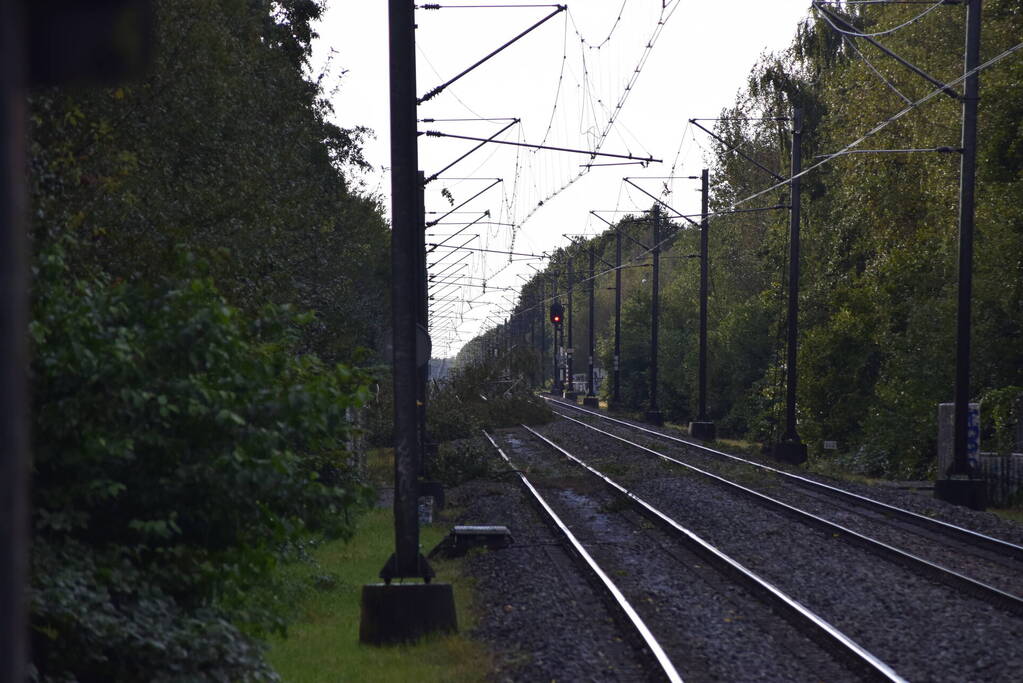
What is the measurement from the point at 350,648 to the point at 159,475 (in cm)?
454

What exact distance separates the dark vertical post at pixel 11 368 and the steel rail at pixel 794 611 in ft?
27.6

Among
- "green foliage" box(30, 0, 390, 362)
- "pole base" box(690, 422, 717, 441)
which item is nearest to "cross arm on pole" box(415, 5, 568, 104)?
"green foliage" box(30, 0, 390, 362)

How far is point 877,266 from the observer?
38.3 meters

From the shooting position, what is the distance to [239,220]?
1727cm

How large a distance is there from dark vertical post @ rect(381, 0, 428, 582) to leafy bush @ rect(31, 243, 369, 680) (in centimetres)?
427

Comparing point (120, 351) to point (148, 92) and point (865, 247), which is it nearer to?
point (148, 92)

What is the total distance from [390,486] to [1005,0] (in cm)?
2106

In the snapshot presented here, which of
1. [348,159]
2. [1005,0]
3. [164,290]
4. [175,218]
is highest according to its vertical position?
[1005,0]

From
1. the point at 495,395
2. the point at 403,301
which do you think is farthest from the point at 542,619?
the point at 495,395

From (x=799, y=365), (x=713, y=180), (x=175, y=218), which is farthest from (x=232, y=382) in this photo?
(x=713, y=180)

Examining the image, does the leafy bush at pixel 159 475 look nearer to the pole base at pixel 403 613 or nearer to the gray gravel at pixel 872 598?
the pole base at pixel 403 613

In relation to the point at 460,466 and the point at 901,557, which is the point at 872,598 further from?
the point at 460,466

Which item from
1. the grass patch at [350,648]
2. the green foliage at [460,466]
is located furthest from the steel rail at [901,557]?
the green foliage at [460,466]

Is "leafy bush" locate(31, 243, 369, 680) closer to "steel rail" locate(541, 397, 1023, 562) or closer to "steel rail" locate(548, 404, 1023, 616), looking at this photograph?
"steel rail" locate(548, 404, 1023, 616)
